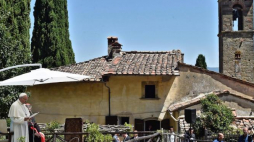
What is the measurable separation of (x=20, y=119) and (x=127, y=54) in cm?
1753

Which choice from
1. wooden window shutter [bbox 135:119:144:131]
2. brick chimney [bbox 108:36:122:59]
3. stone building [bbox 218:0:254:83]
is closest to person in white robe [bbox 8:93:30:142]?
wooden window shutter [bbox 135:119:144:131]

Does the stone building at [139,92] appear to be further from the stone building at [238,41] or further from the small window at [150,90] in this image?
the stone building at [238,41]

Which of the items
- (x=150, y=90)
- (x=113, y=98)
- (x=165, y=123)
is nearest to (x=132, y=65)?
(x=150, y=90)

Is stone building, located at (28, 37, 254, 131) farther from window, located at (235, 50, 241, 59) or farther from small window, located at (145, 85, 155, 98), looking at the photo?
window, located at (235, 50, 241, 59)

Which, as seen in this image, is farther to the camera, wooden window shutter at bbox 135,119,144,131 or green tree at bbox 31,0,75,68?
green tree at bbox 31,0,75,68

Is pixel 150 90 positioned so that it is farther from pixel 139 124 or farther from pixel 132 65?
pixel 139 124

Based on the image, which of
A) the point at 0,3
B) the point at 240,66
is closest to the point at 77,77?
the point at 0,3

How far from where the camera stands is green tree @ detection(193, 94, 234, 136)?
19344 millimetres

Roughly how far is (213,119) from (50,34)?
1624 cm

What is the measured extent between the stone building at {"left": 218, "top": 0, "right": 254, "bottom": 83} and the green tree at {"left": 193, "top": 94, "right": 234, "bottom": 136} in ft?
61.9

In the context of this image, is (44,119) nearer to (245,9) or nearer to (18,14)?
(18,14)

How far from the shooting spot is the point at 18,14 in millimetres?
23172

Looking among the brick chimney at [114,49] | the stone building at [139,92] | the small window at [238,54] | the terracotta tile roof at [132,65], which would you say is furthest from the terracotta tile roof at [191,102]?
the small window at [238,54]

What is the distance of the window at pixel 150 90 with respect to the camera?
23672 mm
